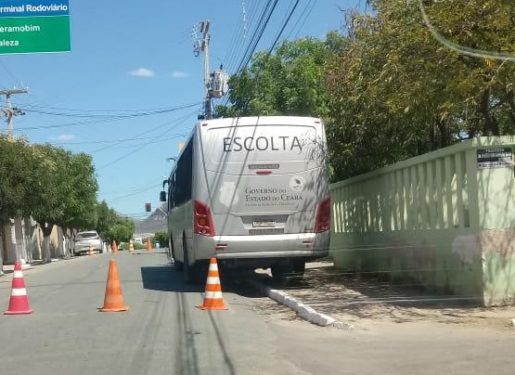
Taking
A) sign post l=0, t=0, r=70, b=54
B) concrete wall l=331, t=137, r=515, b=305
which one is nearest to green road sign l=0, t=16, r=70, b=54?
sign post l=0, t=0, r=70, b=54

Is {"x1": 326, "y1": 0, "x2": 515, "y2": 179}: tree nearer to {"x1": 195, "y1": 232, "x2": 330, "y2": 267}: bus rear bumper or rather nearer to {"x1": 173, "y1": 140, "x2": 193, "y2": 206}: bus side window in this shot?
{"x1": 195, "y1": 232, "x2": 330, "y2": 267}: bus rear bumper

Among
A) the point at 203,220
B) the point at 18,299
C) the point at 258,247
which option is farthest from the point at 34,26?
the point at 258,247

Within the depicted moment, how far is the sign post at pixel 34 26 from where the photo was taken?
12953 millimetres

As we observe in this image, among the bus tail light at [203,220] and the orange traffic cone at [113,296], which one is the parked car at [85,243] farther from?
the orange traffic cone at [113,296]

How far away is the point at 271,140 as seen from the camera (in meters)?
13.2

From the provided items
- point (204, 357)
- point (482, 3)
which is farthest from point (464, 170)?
point (204, 357)

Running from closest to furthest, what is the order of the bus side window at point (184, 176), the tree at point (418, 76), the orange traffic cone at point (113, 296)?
the tree at point (418, 76)
the orange traffic cone at point (113, 296)
the bus side window at point (184, 176)

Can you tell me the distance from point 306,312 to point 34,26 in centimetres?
778

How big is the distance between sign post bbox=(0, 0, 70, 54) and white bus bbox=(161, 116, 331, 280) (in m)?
3.30

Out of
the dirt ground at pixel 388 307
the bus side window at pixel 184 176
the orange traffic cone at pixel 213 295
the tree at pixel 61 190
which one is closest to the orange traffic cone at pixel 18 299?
the orange traffic cone at pixel 213 295

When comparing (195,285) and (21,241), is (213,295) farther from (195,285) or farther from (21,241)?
(21,241)

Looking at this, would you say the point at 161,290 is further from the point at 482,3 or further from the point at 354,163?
the point at 482,3

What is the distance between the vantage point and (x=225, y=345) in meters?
8.20

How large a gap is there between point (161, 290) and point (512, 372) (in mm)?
9397
